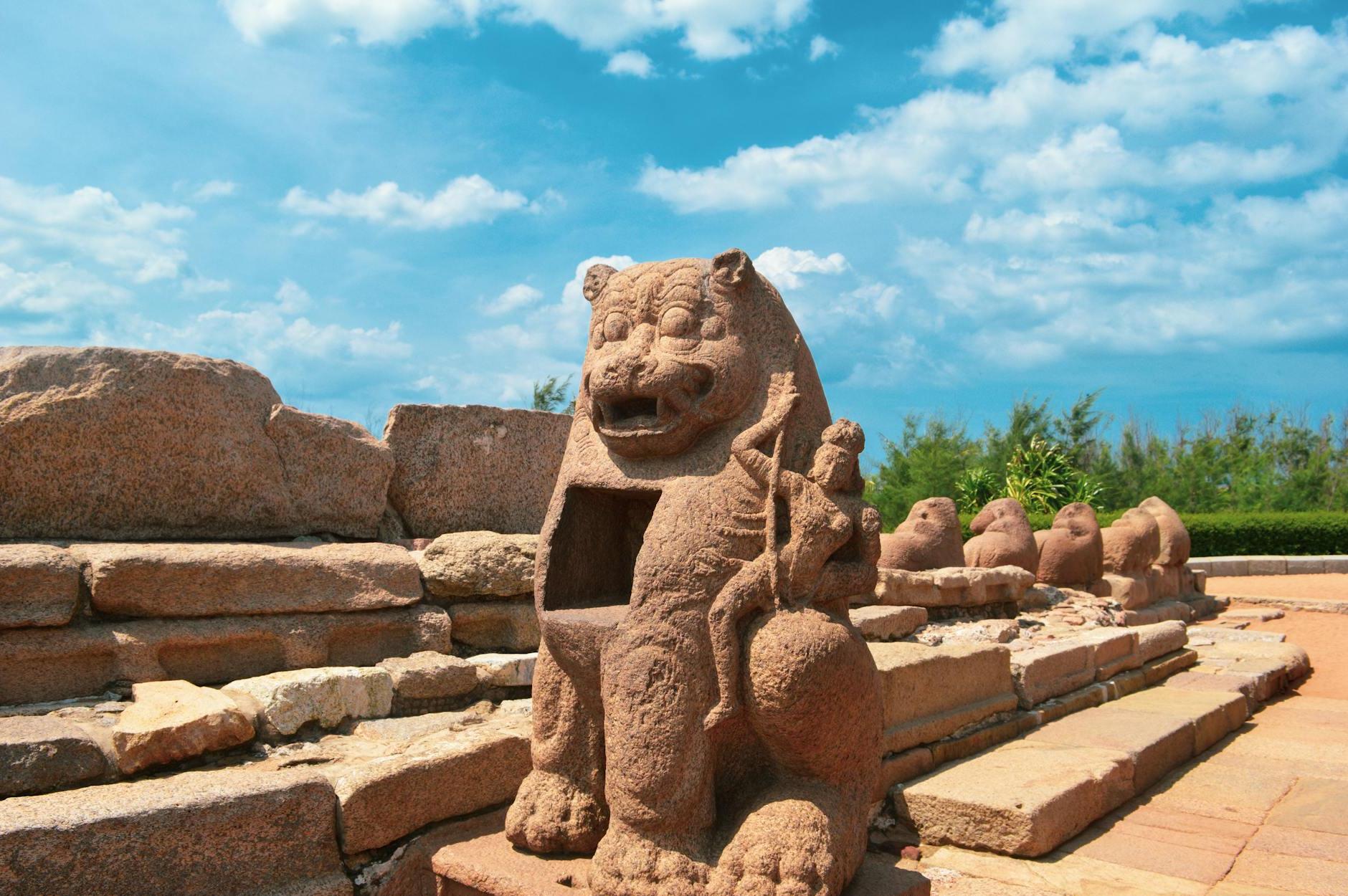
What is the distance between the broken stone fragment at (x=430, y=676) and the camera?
3.55 metres

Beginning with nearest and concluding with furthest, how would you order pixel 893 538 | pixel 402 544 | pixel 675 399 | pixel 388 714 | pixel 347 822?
1. pixel 675 399
2. pixel 347 822
3. pixel 388 714
4. pixel 402 544
5. pixel 893 538

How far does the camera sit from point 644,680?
7.32 ft

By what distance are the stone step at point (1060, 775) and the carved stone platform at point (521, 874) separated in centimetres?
119

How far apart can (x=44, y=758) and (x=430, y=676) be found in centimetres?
127

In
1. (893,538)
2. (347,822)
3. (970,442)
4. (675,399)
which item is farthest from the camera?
(970,442)

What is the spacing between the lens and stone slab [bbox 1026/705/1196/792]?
4.43 m

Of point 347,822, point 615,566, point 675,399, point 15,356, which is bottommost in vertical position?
point 347,822

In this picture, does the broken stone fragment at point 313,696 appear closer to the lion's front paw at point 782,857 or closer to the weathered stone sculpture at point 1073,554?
the lion's front paw at point 782,857

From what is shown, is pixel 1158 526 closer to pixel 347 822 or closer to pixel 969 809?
pixel 969 809

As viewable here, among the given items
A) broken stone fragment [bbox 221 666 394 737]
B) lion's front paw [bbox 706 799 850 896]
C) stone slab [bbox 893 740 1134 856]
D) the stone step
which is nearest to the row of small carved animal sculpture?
the stone step

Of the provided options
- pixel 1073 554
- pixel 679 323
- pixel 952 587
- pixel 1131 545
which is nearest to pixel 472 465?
pixel 679 323

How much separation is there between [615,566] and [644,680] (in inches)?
27.2

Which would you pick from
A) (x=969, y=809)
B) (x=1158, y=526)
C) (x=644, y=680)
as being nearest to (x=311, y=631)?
(x=644, y=680)

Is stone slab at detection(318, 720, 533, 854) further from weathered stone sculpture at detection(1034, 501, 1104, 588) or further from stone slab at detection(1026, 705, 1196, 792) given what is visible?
weathered stone sculpture at detection(1034, 501, 1104, 588)
